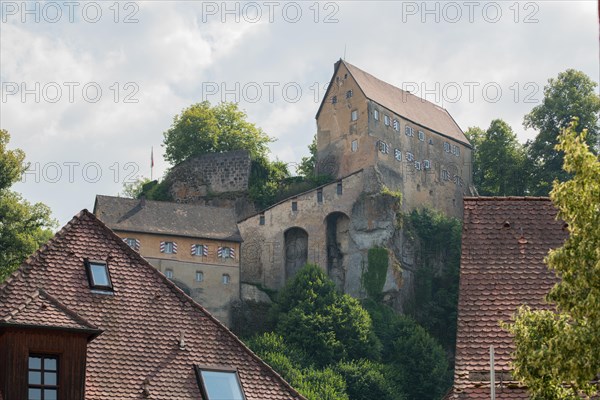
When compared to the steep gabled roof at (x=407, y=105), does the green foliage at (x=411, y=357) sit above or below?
below

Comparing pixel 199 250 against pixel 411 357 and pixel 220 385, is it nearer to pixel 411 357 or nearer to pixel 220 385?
pixel 411 357

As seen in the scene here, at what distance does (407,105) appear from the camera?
3999 inches

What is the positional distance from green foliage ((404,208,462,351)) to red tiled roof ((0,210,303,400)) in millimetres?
68287

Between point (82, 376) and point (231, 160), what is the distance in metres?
77.7

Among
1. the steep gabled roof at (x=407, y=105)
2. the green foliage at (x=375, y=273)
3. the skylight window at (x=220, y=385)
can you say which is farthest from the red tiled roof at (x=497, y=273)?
the steep gabled roof at (x=407, y=105)

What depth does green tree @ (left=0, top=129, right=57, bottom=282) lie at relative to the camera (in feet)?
207

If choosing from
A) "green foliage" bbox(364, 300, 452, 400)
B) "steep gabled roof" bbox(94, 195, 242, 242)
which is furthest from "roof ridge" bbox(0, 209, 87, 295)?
"steep gabled roof" bbox(94, 195, 242, 242)

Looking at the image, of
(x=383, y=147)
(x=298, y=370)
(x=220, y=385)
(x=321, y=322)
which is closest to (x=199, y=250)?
(x=321, y=322)

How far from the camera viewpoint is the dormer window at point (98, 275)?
67.3 feet

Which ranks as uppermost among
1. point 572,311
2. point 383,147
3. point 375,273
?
point 383,147


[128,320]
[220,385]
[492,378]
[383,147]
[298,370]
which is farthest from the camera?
[383,147]

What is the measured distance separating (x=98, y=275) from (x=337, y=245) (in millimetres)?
67916

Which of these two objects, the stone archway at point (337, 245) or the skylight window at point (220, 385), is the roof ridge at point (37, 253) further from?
the stone archway at point (337, 245)

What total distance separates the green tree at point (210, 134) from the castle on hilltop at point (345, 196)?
14.9ft
